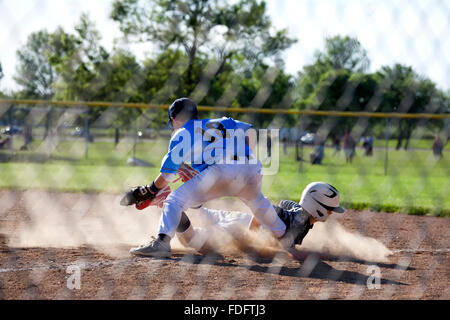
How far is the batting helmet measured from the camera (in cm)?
358

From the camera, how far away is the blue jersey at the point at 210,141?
Answer: 3248mm

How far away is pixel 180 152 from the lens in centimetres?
320

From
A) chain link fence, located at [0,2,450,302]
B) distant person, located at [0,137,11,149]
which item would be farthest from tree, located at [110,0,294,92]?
distant person, located at [0,137,11,149]

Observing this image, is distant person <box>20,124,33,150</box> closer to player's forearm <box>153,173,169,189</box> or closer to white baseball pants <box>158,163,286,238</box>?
player's forearm <box>153,173,169,189</box>

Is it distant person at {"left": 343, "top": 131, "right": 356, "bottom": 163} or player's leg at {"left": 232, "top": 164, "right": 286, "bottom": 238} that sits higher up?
distant person at {"left": 343, "top": 131, "right": 356, "bottom": 163}

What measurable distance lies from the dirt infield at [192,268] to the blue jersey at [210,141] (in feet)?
2.30

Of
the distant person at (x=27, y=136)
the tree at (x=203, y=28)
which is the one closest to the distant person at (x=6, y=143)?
the distant person at (x=27, y=136)

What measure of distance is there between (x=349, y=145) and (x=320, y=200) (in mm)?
10828

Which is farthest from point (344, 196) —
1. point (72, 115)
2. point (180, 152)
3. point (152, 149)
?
point (72, 115)

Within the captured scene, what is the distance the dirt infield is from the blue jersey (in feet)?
2.30

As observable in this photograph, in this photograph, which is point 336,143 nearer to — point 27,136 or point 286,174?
point 286,174

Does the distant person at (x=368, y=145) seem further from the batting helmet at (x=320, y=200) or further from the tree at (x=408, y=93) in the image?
the batting helmet at (x=320, y=200)
